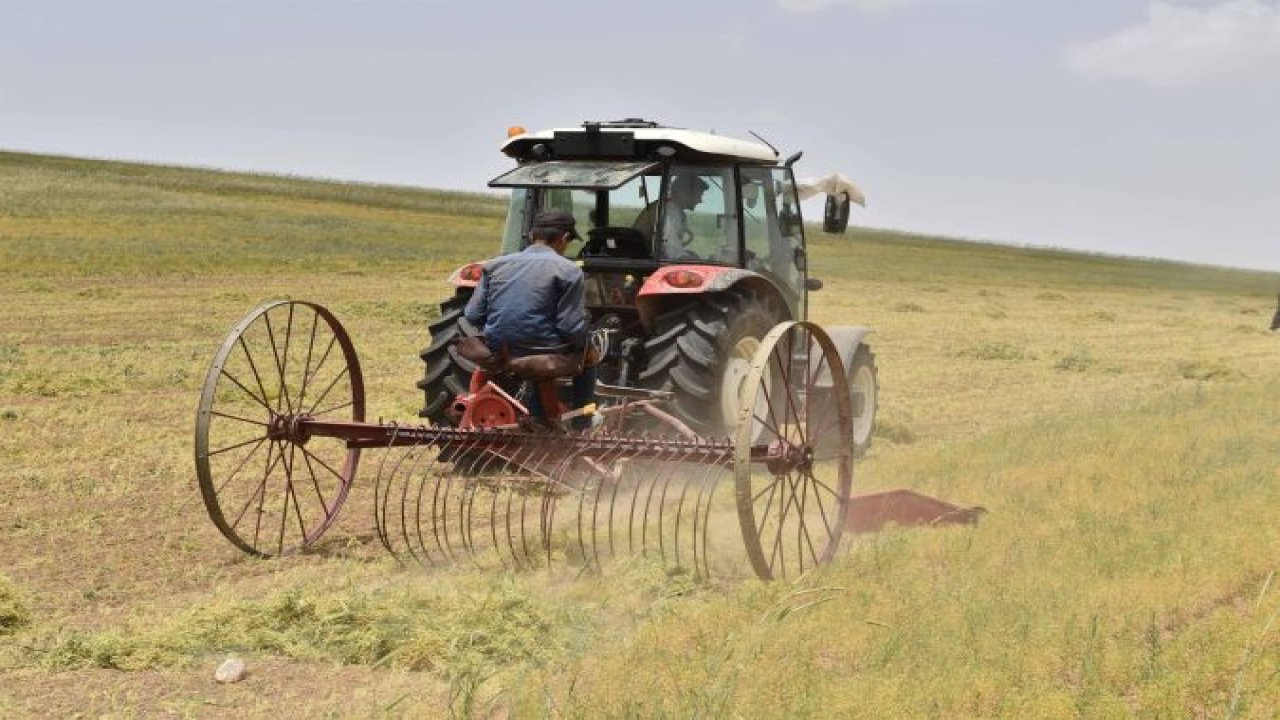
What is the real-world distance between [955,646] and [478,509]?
384cm

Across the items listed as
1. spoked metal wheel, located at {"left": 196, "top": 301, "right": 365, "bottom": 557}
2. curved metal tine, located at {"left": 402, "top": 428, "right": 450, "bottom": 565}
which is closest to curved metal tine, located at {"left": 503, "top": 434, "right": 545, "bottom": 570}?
curved metal tine, located at {"left": 402, "top": 428, "right": 450, "bottom": 565}

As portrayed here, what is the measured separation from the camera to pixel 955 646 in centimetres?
499

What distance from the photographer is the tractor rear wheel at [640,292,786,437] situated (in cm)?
802

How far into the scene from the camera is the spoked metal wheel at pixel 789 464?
18.4 feet

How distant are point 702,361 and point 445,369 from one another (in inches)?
67.3

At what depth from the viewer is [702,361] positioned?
314 inches

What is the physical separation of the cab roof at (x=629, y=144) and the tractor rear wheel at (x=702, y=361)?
95 cm

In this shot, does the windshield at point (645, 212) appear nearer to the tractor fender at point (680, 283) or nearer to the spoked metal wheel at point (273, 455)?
the tractor fender at point (680, 283)

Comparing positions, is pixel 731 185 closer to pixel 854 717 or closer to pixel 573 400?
pixel 573 400

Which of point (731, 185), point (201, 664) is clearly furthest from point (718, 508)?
point (201, 664)

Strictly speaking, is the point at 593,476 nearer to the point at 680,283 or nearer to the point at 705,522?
the point at 680,283

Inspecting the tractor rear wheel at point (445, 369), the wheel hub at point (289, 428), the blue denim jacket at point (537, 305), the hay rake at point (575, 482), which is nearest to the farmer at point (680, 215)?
the hay rake at point (575, 482)

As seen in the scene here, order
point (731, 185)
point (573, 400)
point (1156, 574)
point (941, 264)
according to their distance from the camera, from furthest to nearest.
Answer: point (941, 264)
point (731, 185)
point (573, 400)
point (1156, 574)

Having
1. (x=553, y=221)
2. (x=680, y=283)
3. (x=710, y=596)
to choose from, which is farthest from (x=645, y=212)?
(x=710, y=596)
